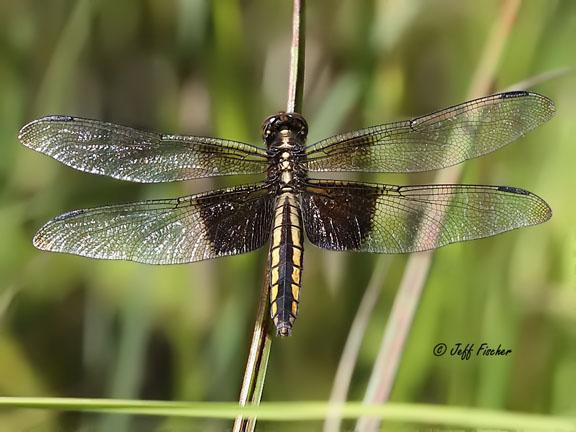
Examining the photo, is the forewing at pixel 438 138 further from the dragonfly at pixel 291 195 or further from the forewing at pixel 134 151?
the forewing at pixel 134 151

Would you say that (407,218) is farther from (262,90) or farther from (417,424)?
(262,90)

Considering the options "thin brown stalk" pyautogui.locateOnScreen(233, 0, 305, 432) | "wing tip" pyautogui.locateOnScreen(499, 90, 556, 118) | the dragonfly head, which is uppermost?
"wing tip" pyautogui.locateOnScreen(499, 90, 556, 118)

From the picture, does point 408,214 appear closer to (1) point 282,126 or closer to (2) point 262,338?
(1) point 282,126

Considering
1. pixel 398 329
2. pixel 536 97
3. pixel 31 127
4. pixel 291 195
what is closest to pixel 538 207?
pixel 536 97

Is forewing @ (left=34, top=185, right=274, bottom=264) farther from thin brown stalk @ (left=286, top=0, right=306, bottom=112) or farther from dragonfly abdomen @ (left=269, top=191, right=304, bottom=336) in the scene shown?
thin brown stalk @ (left=286, top=0, right=306, bottom=112)

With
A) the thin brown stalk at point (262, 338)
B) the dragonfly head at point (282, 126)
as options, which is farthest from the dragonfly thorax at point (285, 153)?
the thin brown stalk at point (262, 338)

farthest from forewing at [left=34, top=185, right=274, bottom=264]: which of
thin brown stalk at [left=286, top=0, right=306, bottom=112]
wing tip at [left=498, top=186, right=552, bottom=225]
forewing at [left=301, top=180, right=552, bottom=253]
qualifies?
wing tip at [left=498, top=186, right=552, bottom=225]
